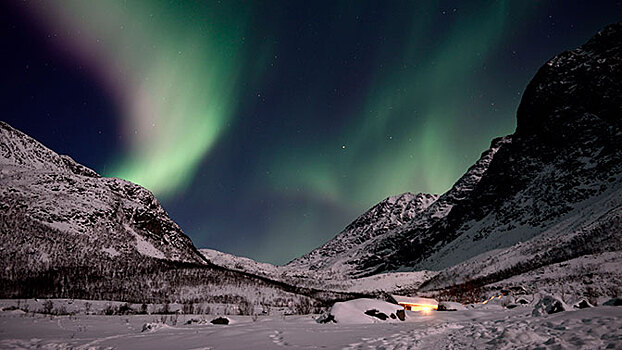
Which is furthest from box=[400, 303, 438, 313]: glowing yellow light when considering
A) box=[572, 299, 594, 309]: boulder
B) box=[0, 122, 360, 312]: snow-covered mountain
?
box=[0, 122, 360, 312]: snow-covered mountain

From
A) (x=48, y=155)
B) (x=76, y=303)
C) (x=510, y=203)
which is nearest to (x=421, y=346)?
(x=76, y=303)

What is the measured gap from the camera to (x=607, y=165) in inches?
3752

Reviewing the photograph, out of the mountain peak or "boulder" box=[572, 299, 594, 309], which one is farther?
the mountain peak

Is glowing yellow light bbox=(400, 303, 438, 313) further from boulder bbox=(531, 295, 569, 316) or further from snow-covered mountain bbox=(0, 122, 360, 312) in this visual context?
snow-covered mountain bbox=(0, 122, 360, 312)

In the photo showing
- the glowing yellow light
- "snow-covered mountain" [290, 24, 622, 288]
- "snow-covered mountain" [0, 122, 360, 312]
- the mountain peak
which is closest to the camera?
the glowing yellow light

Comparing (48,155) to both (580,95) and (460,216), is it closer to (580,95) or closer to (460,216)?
(460,216)

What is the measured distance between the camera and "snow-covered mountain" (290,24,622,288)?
67.6 metres

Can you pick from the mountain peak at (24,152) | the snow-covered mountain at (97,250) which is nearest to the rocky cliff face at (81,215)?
the snow-covered mountain at (97,250)

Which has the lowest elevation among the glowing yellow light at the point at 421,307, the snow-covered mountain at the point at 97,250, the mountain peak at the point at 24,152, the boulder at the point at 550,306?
the glowing yellow light at the point at 421,307

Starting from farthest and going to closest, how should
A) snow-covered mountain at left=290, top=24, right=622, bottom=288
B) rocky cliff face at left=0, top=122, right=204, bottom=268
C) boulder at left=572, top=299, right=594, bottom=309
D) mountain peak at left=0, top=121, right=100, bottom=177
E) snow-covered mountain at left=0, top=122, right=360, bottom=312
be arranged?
mountain peak at left=0, top=121, right=100, bottom=177 < rocky cliff face at left=0, top=122, right=204, bottom=268 < snow-covered mountain at left=290, top=24, right=622, bottom=288 < snow-covered mountain at left=0, top=122, right=360, bottom=312 < boulder at left=572, top=299, right=594, bottom=309

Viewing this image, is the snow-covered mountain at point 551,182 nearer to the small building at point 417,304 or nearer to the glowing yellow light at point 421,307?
the small building at point 417,304

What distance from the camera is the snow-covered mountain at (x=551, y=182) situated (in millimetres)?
67625

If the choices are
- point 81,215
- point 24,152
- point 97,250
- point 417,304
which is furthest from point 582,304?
point 24,152

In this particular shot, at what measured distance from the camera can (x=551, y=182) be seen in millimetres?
110875
